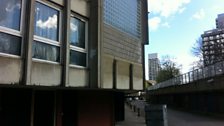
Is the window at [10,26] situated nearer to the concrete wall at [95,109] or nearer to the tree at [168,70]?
the concrete wall at [95,109]

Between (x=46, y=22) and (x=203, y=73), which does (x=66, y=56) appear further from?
(x=203, y=73)

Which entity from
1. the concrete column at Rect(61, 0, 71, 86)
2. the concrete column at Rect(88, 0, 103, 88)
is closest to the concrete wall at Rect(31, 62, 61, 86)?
the concrete column at Rect(61, 0, 71, 86)

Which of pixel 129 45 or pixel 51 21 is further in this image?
pixel 129 45

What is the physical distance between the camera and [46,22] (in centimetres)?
847

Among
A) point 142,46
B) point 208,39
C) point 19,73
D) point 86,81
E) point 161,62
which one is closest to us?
point 19,73

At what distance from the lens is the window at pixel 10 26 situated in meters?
6.99

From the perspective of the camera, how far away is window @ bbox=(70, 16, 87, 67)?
9383 millimetres

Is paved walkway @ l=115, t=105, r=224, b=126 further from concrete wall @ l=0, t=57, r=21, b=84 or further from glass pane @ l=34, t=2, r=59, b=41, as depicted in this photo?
concrete wall @ l=0, t=57, r=21, b=84

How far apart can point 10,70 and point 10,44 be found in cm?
61

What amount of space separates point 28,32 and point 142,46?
7.19 meters

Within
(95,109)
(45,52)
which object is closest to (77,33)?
(45,52)

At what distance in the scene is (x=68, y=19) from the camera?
8969 millimetres

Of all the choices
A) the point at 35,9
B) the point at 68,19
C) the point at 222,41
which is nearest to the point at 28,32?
the point at 35,9

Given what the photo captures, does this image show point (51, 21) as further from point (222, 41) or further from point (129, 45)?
point (222, 41)
